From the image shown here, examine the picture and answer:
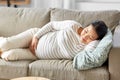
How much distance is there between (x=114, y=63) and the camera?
191 centimetres

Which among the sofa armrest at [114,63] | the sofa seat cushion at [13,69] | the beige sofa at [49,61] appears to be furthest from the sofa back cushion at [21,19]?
the sofa armrest at [114,63]

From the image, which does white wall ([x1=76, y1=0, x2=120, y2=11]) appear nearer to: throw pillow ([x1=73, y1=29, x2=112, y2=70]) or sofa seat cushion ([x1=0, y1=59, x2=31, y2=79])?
throw pillow ([x1=73, y1=29, x2=112, y2=70])

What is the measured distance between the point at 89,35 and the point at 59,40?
11.7 inches

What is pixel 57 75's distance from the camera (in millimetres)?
2037

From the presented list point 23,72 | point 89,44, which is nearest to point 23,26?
point 23,72

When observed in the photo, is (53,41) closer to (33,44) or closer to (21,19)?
(33,44)

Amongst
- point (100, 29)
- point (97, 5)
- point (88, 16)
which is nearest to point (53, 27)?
point (88, 16)

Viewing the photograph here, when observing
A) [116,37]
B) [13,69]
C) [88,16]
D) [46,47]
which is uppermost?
[88,16]

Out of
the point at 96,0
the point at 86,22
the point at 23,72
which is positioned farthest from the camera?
the point at 96,0

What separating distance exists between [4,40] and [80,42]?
0.74 meters

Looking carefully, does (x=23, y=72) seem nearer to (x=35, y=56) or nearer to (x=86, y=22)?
(x=35, y=56)

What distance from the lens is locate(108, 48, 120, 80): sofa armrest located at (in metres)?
1.90

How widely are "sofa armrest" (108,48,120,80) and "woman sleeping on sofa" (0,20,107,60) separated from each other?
23cm

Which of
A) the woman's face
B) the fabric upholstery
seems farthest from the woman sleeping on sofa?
the fabric upholstery
